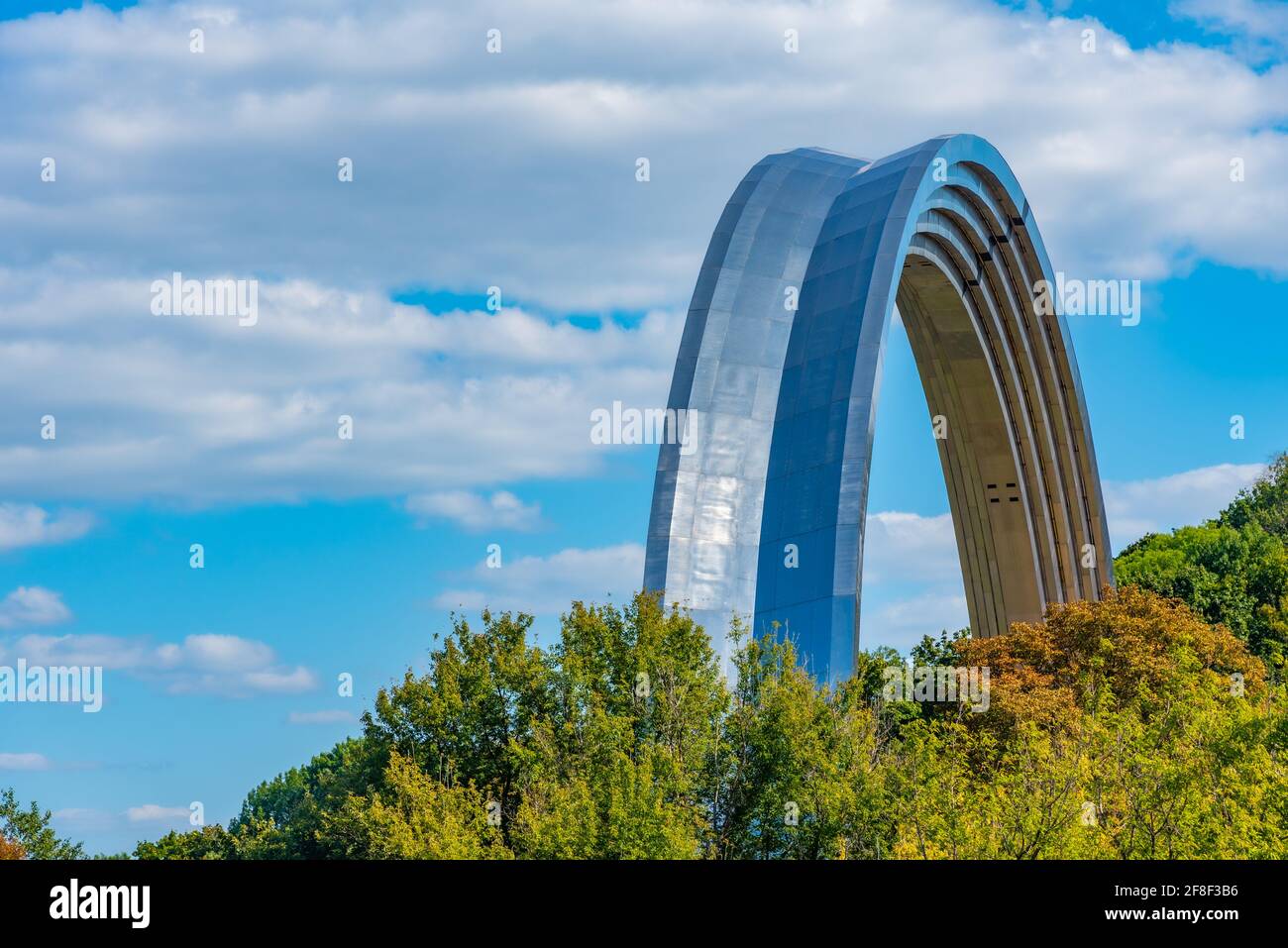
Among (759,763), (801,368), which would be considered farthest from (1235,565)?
(759,763)

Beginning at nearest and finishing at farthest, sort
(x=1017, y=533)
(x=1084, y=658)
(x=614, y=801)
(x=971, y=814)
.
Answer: (x=971, y=814), (x=614, y=801), (x=1084, y=658), (x=1017, y=533)

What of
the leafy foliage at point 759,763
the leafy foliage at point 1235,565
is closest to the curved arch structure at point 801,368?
the leafy foliage at point 759,763

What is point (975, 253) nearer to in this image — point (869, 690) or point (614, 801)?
point (869, 690)

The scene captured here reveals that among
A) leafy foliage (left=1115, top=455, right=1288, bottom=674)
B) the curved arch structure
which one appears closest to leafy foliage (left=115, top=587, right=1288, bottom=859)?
the curved arch structure

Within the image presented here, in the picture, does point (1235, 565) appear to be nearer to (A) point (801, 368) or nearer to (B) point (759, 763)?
(A) point (801, 368)

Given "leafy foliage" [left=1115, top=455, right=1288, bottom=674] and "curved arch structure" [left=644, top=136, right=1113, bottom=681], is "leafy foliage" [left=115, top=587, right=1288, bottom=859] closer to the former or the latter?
"curved arch structure" [left=644, top=136, right=1113, bottom=681]

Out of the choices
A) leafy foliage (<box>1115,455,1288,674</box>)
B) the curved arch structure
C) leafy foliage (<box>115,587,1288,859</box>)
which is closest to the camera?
leafy foliage (<box>115,587,1288,859</box>)

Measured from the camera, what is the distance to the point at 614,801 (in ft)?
68.9

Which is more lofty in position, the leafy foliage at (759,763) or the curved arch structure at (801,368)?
the curved arch structure at (801,368)

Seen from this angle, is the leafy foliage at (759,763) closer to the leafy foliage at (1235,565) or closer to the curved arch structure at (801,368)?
the curved arch structure at (801,368)

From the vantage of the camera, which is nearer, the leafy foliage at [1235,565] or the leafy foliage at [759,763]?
the leafy foliage at [759,763]

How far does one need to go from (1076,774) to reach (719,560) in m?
9.63

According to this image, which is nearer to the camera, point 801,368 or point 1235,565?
point 801,368
